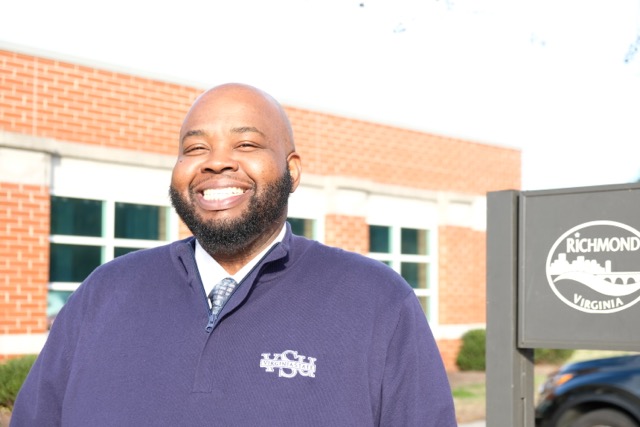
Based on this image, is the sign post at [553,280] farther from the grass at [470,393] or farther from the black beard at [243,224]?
the grass at [470,393]

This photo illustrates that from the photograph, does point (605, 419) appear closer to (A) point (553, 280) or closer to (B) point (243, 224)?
(A) point (553, 280)

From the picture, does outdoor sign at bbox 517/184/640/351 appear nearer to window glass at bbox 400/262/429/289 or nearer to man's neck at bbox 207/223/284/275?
man's neck at bbox 207/223/284/275

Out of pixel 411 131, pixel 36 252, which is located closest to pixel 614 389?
pixel 36 252

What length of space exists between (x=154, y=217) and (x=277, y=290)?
37.0 feet

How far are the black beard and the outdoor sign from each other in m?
3.15

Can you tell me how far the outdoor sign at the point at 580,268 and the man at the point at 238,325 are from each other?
9.94 ft

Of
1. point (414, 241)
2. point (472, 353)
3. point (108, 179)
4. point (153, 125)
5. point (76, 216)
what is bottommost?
point (472, 353)

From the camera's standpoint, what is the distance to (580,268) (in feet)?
16.6

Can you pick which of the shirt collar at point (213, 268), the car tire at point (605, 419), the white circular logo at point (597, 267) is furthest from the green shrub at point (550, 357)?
the shirt collar at point (213, 268)

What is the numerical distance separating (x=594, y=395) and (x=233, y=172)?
5975mm

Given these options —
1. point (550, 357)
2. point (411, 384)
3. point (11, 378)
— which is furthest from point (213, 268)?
point (550, 357)

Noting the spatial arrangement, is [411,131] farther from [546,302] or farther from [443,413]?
[443,413]

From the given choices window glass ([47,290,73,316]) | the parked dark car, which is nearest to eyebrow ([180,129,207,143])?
the parked dark car

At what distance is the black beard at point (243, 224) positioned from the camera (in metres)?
2.25
